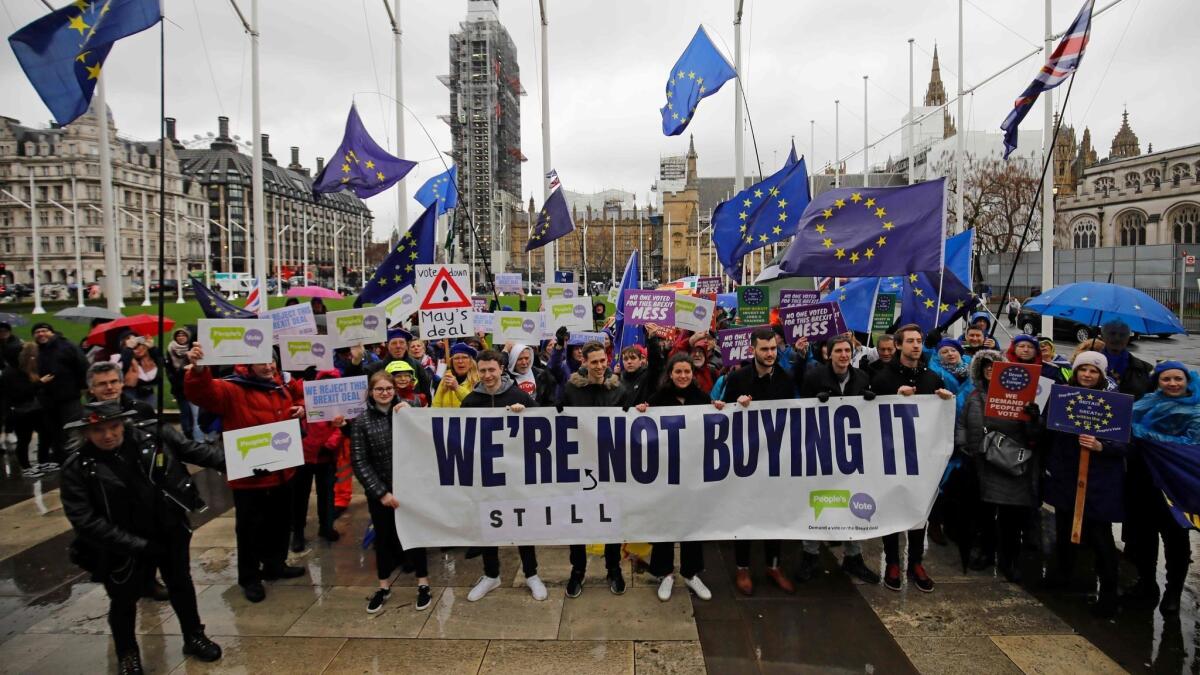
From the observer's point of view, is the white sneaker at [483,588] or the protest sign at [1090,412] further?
the white sneaker at [483,588]

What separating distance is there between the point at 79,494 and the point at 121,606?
2.65 ft

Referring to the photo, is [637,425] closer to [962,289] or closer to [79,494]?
[79,494]

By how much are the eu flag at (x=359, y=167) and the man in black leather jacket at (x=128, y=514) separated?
8.10 meters

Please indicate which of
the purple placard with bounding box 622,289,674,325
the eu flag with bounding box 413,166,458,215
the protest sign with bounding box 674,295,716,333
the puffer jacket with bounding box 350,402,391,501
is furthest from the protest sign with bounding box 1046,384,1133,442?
the eu flag with bounding box 413,166,458,215

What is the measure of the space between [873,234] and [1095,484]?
112 inches

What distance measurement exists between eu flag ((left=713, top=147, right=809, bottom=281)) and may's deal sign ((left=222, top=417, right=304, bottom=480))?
7.03 metres

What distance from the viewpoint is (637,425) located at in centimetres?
486

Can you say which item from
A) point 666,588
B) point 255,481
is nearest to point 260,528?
point 255,481

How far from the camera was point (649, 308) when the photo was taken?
308 inches

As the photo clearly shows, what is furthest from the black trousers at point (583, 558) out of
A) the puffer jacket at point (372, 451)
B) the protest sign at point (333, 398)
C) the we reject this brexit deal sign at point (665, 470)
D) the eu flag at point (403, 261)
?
the eu flag at point (403, 261)

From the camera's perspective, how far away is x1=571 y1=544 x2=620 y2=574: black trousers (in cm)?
494

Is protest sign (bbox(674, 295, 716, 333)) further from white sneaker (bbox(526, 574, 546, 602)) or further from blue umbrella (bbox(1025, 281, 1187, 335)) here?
blue umbrella (bbox(1025, 281, 1187, 335))

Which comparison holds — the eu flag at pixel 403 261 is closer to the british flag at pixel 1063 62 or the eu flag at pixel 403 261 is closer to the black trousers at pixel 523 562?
the black trousers at pixel 523 562

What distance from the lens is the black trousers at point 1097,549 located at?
456 centimetres
